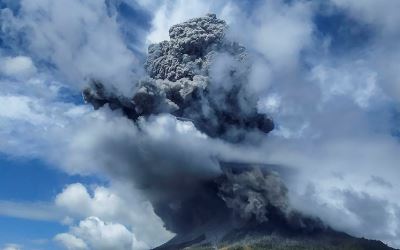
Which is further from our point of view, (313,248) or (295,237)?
(295,237)

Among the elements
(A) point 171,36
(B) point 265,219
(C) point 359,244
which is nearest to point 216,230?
(B) point 265,219

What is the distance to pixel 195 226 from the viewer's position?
7795 inches

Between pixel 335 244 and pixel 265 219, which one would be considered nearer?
pixel 265 219

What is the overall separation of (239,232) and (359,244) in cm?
5157

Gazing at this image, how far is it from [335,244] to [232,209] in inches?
1743

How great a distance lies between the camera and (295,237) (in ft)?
636

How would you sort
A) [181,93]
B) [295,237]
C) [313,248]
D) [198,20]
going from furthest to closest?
[295,237]
[313,248]
[198,20]
[181,93]

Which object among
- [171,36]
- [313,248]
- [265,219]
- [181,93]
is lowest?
[313,248]

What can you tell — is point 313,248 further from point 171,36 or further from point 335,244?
point 171,36

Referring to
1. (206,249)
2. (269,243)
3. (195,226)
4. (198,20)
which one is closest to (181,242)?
(195,226)

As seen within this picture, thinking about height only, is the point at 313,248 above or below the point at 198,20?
below

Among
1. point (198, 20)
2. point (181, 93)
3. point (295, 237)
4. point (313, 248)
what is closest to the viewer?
point (181, 93)

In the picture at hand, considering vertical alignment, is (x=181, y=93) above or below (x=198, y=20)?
below

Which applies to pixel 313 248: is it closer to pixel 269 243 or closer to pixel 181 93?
pixel 269 243
